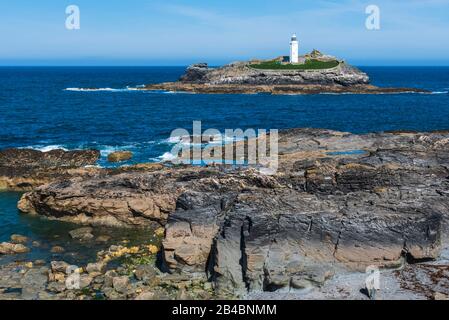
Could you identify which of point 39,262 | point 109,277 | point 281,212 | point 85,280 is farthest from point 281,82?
point 85,280

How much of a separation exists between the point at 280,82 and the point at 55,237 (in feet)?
296

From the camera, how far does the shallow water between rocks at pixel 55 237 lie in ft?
68.8

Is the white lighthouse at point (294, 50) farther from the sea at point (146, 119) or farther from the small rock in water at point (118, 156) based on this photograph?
the small rock in water at point (118, 156)

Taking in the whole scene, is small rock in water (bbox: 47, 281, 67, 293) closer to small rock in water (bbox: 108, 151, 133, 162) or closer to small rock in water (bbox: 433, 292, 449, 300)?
small rock in water (bbox: 433, 292, 449, 300)

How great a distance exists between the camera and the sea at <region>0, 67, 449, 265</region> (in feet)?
83.7

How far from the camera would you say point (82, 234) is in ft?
76.6

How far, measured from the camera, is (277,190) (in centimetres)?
2141

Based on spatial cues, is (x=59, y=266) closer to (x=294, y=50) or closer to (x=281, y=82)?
→ (x=281, y=82)

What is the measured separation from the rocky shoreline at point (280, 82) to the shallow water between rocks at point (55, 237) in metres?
78.4

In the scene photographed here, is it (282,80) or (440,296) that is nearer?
(440,296)

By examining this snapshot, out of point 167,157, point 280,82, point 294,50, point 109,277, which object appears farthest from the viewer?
point 294,50

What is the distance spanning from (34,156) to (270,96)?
65.9 metres

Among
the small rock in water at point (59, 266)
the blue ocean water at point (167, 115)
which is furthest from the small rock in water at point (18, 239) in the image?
the blue ocean water at point (167, 115)
